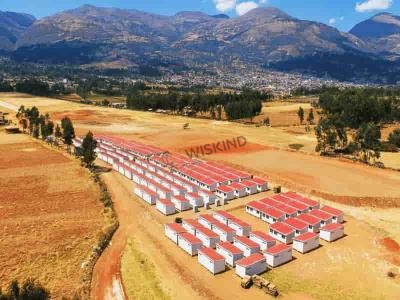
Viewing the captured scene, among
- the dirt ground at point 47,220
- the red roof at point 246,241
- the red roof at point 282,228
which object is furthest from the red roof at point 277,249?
the dirt ground at point 47,220

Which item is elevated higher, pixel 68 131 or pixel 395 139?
pixel 68 131

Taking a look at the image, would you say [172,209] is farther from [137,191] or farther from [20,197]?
[20,197]

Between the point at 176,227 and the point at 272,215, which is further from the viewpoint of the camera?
the point at 272,215

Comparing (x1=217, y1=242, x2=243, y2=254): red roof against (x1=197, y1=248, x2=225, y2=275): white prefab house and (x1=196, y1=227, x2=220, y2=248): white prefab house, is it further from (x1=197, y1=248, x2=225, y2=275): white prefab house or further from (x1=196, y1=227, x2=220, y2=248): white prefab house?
(x1=196, y1=227, x2=220, y2=248): white prefab house

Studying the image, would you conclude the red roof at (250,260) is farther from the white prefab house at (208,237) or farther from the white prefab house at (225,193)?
the white prefab house at (225,193)

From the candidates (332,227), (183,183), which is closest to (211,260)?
(332,227)

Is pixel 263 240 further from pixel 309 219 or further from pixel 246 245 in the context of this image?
pixel 309 219
